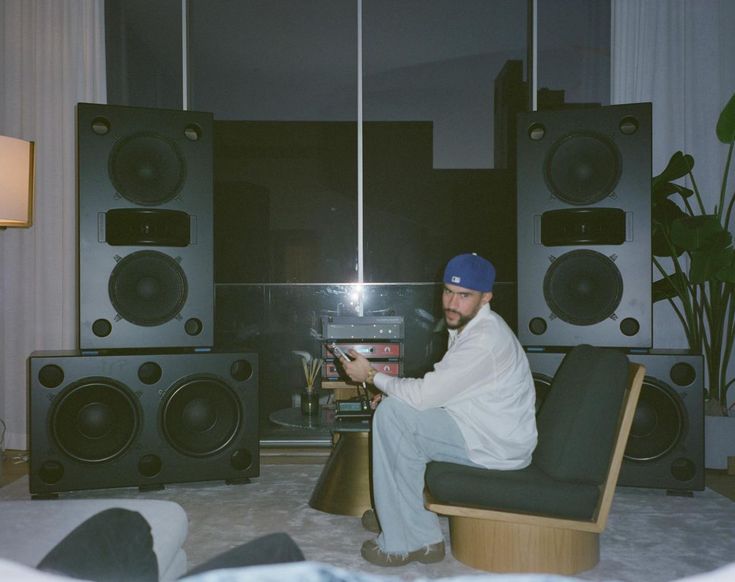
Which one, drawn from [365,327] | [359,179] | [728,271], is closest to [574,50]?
[359,179]

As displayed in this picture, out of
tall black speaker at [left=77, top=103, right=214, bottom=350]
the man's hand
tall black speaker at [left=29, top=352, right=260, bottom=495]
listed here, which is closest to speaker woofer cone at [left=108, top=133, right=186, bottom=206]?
tall black speaker at [left=77, top=103, right=214, bottom=350]

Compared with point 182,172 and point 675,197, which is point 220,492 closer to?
point 182,172

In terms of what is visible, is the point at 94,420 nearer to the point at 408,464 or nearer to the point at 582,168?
the point at 408,464

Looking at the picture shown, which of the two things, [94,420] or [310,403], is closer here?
[94,420]

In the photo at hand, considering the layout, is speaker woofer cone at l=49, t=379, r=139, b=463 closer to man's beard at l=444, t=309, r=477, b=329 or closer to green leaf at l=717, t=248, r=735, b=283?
man's beard at l=444, t=309, r=477, b=329

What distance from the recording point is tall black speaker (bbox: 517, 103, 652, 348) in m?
2.73

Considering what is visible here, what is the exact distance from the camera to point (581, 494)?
195cm

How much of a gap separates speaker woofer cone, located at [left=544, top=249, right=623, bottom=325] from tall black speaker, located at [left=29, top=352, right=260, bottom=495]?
1.38 meters

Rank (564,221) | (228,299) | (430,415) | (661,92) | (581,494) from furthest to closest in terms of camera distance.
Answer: (228,299)
(661,92)
(564,221)
(430,415)
(581,494)

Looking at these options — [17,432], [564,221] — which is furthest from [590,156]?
[17,432]

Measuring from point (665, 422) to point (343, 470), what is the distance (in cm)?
140

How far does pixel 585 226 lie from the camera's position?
2746mm

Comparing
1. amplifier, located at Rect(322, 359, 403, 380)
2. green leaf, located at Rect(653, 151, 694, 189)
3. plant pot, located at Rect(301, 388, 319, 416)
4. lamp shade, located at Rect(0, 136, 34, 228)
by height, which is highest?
green leaf, located at Rect(653, 151, 694, 189)

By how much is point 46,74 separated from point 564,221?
3022mm
